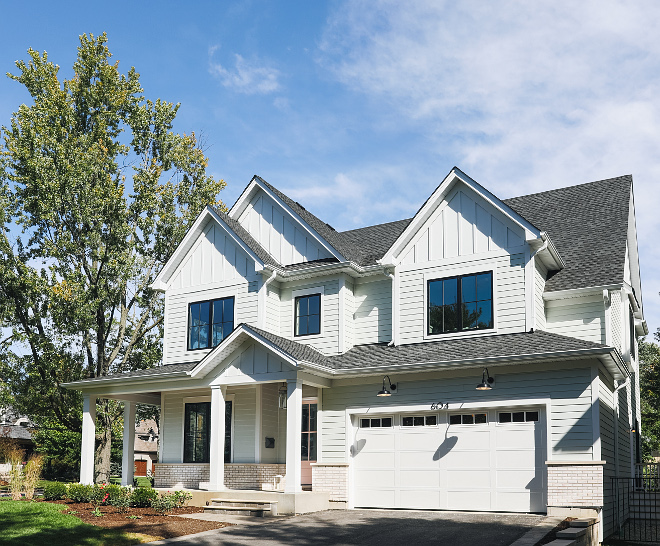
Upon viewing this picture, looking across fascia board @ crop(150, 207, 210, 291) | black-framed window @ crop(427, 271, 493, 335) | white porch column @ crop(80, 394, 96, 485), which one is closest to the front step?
white porch column @ crop(80, 394, 96, 485)

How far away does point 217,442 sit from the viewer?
58.6ft

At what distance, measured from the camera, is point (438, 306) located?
721 inches

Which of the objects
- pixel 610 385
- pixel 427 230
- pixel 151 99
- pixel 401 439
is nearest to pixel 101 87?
pixel 151 99

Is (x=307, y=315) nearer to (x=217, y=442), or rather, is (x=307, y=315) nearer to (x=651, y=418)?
(x=217, y=442)

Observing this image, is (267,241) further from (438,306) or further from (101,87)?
(101,87)

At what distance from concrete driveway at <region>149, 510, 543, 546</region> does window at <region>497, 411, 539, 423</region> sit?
205 cm

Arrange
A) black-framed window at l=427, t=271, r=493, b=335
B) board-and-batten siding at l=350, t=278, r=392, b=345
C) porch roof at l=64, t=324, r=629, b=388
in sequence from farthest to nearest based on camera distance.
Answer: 1. board-and-batten siding at l=350, t=278, r=392, b=345
2. black-framed window at l=427, t=271, r=493, b=335
3. porch roof at l=64, t=324, r=629, b=388

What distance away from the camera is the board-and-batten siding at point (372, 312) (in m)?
19.6

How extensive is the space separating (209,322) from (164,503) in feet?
19.9

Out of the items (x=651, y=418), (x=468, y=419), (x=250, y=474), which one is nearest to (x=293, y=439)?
(x=250, y=474)

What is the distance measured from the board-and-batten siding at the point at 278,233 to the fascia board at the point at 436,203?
7.32 ft

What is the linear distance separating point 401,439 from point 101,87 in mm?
19960

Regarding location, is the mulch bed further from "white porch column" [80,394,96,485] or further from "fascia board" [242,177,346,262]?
"fascia board" [242,177,346,262]

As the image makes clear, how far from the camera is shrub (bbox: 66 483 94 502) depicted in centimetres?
1794
